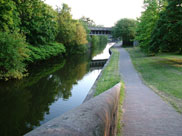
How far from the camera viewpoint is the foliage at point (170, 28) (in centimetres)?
1756

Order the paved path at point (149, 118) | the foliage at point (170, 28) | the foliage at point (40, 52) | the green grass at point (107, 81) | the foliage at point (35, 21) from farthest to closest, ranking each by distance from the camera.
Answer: the foliage at point (40, 52), the foliage at point (35, 21), the foliage at point (170, 28), the green grass at point (107, 81), the paved path at point (149, 118)

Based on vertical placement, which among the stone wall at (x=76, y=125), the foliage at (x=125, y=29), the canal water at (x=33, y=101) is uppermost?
the foliage at (x=125, y=29)

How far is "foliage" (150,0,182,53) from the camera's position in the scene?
1756 centimetres

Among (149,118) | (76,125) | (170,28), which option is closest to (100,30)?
(170,28)

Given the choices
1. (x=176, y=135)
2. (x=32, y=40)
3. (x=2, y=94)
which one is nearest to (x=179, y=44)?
(x=176, y=135)

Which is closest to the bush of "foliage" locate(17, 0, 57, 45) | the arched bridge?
"foliage" locate(17, 0, 57, 45)

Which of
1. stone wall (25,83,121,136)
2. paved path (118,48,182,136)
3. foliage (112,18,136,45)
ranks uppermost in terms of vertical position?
foliage (112,18,136,45)

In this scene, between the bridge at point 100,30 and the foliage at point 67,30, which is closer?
the foliage at point 67,30

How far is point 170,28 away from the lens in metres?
18.4

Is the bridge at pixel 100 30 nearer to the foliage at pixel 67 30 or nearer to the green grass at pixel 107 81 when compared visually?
the foliage at pixel 67 30

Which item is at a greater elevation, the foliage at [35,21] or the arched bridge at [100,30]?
the arched bridge at [100,30]

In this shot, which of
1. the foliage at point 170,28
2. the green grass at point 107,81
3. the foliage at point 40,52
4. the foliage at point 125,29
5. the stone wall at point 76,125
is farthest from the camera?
the foliage at point 125,29

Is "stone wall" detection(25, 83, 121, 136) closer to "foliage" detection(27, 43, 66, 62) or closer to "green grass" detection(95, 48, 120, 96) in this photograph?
"green grass" detection(95, 48, 120, 96)

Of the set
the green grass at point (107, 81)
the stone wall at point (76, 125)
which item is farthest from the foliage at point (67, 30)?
the stone wall at point (76, 125)
